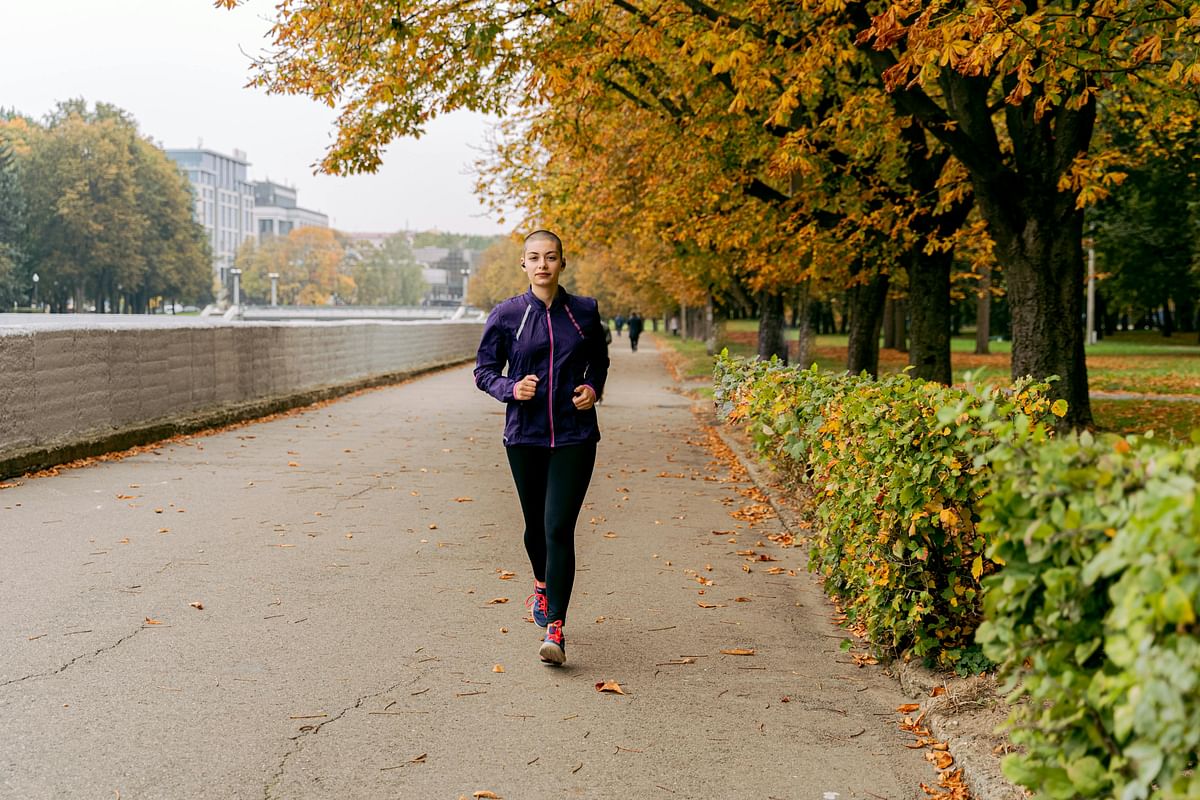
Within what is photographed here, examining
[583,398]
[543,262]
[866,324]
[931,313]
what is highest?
[543,262]

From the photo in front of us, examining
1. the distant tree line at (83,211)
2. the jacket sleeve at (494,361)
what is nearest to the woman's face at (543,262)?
the jacket sleeve at (494,361)

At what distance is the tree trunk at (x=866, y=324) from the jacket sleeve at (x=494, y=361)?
51.0 ft

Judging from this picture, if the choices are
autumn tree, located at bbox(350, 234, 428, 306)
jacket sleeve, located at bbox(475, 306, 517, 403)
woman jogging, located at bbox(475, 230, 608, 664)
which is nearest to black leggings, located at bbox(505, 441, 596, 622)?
woman jogging, located at bbox(475, 230, 608, 664)

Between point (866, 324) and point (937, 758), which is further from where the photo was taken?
point (866, 324)

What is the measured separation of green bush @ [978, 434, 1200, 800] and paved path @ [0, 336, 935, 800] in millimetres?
1350

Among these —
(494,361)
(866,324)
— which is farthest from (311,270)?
(494,361)

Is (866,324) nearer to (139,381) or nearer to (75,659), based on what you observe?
(139,381)

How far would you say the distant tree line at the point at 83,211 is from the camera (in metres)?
78.2

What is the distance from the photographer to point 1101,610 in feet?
9.43

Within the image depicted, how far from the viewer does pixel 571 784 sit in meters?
4.22

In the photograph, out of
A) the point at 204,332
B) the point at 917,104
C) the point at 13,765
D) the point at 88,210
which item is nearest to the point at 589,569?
the point at 13,765

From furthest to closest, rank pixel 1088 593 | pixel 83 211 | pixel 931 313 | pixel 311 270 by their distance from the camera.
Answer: pixel 311 270 < pixel 83 211 < pixel 931 313 < pixel 1088 593

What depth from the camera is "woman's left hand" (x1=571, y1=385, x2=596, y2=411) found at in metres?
5.73

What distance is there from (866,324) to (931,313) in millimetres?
3567
